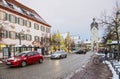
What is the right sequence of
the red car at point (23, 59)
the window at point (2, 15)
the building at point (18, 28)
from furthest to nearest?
1. the building at point (18, 28)
2. the window at point (2, 15)
3. the red car at point (23, 59)

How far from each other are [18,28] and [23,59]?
24972 millimetres

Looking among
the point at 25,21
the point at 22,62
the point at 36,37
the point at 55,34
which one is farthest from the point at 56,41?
the point at 22,62

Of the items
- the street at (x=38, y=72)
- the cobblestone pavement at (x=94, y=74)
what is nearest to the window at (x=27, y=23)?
the street at (x=38, y=72)

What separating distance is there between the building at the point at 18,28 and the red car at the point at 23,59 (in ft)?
32.9

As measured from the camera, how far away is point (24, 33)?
170 ft

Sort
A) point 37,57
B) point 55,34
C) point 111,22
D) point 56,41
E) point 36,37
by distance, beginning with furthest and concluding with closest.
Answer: point 55,34 < point 56,41 < point 36,37 < point 111,22 < point 37,57

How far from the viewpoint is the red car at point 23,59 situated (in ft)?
77.7

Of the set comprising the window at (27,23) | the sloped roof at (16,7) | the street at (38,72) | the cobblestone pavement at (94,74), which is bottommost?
the cobblestone pavement at (94,74)

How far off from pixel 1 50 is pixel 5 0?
11.7 m

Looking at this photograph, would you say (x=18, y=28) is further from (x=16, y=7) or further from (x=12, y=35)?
(x=16, y=7)

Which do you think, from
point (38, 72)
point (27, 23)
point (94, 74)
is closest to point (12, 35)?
point (27, 23)

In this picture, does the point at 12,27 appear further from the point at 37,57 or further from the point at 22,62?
the point at 22,62

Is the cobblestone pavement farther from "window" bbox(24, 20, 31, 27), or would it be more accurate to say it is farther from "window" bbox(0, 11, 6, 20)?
"window" bbox(24, 20, 31, 27)

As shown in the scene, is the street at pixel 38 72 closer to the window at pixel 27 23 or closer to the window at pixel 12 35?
the window at pixel 12 35
